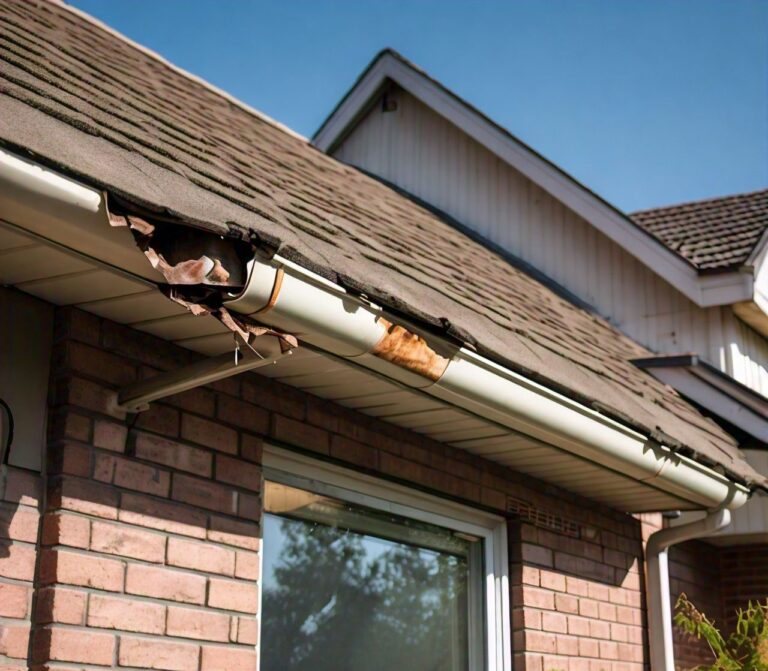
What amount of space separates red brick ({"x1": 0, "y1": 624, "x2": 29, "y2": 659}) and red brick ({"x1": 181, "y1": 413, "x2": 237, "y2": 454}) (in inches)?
34.9

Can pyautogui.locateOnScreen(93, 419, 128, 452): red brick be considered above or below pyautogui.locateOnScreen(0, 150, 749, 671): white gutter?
below

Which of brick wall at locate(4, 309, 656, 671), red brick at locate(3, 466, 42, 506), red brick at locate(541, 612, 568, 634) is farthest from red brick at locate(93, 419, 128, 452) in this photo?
red brick at locate(541, 612, 568, 634)

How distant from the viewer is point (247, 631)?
4207mm

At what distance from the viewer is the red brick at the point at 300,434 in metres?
4.59

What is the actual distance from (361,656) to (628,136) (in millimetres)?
8325

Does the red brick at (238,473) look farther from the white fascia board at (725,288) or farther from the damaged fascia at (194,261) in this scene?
the white fascia board at (725,288)

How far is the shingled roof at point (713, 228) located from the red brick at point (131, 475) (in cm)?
524

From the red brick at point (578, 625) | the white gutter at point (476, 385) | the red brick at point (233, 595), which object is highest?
the white gutter at point (476, 385)

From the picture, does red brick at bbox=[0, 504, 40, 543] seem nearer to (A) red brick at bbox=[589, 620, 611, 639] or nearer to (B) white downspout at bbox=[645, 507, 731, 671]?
(A) red brick at bbox=[589, 620, 611, 639]

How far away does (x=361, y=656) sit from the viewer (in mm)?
4949

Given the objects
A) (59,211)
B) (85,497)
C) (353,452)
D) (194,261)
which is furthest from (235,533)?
(59,211)

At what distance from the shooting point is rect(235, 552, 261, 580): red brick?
425 cm

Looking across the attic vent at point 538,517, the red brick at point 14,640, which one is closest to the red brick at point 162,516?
the red brick at point 14,640

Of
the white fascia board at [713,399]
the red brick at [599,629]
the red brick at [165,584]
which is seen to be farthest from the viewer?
the white fascia board at [713,399]
